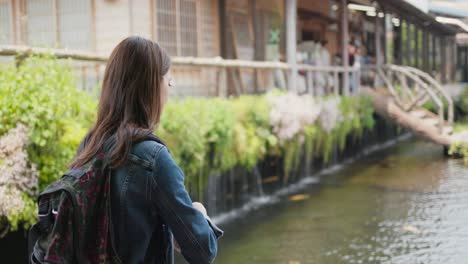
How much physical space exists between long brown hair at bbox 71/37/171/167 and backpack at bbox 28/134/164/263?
0.10m

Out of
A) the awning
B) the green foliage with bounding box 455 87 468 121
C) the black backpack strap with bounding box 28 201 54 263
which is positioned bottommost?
the green foliage with bounding box 455 87 468 121

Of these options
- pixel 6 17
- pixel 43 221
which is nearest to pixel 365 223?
pixel 6 17

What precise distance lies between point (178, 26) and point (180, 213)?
33.2ft

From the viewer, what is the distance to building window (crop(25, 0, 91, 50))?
1088 cm

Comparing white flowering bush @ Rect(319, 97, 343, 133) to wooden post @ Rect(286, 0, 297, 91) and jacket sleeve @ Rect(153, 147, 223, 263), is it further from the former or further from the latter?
jacket sleeve @ Rect(153, 147, 223, 263)

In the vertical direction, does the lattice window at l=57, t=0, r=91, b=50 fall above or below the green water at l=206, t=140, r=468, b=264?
above

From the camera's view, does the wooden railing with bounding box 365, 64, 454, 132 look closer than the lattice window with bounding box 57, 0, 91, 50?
No

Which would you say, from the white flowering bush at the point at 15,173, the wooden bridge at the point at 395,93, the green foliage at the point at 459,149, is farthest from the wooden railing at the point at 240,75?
the white flowering bush at the point at 15,173

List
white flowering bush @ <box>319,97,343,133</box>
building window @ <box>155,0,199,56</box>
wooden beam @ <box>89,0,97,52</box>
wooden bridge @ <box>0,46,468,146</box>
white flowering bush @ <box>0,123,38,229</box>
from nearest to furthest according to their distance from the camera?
white flowering bush @ <box>0,123,38,229</box> → wooden beam @ <box>89,0,97,52</box> → building window @ <box>155,0,199,56</box> → white flowering bush @ <box>319,97,343,133</box> → wooden bridge @ <box>0,46,468,146</box>

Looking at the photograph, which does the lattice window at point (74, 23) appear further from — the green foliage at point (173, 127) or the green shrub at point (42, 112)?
the green shrub at point (42, 112)

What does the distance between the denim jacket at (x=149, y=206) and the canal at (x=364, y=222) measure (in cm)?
520

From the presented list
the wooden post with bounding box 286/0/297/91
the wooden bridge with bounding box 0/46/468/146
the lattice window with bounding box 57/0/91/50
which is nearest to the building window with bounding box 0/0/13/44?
the lattice window with bounding box 57/0/91/50

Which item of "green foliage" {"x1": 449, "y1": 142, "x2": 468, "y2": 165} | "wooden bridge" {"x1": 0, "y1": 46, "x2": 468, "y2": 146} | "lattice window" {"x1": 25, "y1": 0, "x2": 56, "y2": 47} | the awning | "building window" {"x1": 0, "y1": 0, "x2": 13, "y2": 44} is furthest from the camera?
the awning

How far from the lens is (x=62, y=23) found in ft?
36.0
